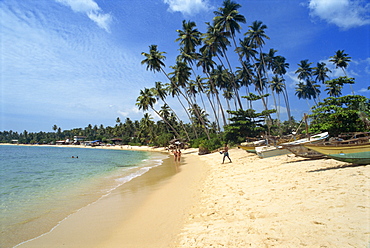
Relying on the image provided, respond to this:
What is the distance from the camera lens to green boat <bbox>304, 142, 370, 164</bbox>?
7.46 meters

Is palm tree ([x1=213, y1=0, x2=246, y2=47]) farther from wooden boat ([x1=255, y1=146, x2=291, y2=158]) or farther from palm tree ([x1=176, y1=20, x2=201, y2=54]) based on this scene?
wooden boat ([x1=255, y1=146, x2=291, y2=158])

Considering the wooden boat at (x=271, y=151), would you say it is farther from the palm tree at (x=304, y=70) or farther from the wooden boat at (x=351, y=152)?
the palm tree at (x=304, y=70)

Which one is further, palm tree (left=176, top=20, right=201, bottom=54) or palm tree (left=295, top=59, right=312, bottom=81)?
palm tree (left=295, top=59, right=312, bottom=81)

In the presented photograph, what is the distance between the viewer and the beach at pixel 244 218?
139 inches

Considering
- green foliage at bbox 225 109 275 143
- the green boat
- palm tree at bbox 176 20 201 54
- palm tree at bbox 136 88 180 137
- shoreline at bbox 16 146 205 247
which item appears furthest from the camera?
palm tree at bbox 136 88 180 137

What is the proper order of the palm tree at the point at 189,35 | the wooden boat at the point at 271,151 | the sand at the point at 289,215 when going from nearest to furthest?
the sand at the point at 289,215 → the wooden boat at the point at 271,151 → the palm tree at the point at 189,35

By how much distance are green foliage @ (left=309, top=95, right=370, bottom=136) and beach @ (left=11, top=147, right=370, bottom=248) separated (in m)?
10.2

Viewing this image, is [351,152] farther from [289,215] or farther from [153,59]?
[153,59]

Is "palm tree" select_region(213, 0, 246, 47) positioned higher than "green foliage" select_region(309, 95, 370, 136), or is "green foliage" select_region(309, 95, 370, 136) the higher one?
"palm tree" select_region(213, 0, 246, 47)

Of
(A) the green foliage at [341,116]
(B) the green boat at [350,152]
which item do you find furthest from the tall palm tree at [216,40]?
(B) the green boat at [350,152]

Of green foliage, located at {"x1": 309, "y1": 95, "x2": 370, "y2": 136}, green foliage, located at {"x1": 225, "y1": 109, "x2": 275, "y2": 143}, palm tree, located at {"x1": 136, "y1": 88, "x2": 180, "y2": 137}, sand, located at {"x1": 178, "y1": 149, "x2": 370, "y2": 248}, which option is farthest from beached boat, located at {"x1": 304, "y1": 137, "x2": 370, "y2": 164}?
palm tree, located at {"x1": 136, "y1": 88, "x2": 180, "y2": 137}

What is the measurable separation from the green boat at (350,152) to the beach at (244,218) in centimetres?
70

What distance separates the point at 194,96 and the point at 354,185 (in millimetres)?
45826

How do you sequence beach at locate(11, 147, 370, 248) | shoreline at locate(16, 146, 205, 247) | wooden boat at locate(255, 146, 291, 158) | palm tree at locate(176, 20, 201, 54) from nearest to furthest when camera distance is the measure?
1. beach at locate(11, 147, 370, 248)
2. shoreline at locate(16, 146, 205, 247)
3. wooden boat at locate(255, 146, 291, 158)
4. palm tree at locate(176, 20, 201, 54)
